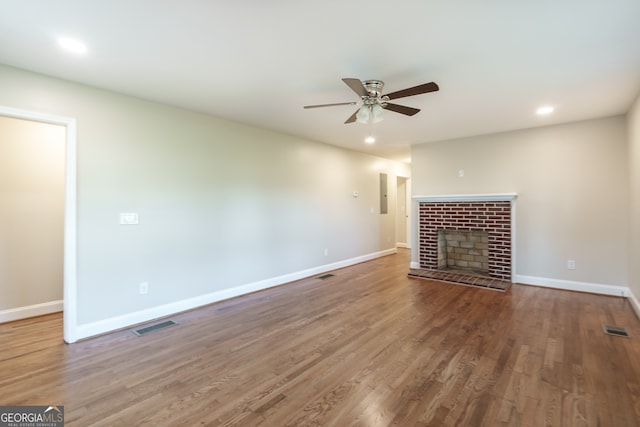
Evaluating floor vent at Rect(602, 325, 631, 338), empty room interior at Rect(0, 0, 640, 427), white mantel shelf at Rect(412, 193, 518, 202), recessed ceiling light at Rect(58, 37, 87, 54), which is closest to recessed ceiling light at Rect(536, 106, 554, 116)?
empty room interior at Rect(0, 0, 640, 427)

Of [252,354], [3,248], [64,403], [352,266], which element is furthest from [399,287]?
[3,248]

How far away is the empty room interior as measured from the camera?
1.95 metres

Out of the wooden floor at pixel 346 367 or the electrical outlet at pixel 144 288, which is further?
the electrical outlet at pixel 144 288

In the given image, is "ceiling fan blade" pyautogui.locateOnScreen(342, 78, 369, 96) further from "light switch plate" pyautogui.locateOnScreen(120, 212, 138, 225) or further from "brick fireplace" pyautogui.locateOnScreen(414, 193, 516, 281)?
"brick fireplace" pyautogui.locateOnScreen(414, 193, 516, 281)

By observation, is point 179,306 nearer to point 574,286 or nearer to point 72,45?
point 72,45

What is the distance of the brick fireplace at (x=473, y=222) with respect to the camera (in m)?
4.76

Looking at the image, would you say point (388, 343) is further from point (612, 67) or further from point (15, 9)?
point (15, 9)

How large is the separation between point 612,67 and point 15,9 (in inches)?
180

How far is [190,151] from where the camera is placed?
3.72 metres

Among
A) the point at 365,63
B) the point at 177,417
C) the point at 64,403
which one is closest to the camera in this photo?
the point at 177,417

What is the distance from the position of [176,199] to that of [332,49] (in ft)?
8.25

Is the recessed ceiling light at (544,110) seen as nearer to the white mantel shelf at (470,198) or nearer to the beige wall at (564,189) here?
the beige wall at (564,189)

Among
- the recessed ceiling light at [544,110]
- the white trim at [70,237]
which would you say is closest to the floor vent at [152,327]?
the white trim at [70,237]

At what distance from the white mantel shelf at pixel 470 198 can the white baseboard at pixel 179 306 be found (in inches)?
91.0
